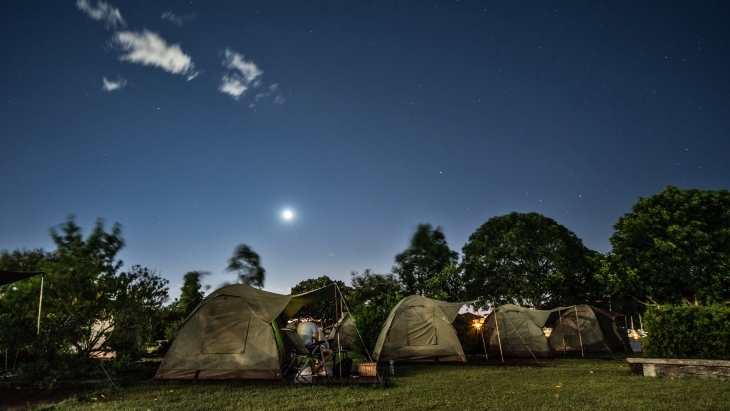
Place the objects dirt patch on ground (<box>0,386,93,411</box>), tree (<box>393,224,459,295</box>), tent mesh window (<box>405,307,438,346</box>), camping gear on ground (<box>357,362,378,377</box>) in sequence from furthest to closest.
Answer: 1. tree (<box>393,224,459,295</box>)
2. tent mesh window (<box>405,307,438,346</box>)
3. camping gear on ground (<box>357,362,378,377</box>)
4. dirt patch on ground (<box>0,386,93,411</box>)

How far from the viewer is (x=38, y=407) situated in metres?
7.49

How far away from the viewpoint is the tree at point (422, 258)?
35.2m

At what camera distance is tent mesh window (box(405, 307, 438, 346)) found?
54.1ft

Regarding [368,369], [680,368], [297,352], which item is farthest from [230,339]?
[680,368]

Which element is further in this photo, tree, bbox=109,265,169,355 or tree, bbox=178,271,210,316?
tree, bbox=178,271,210,316

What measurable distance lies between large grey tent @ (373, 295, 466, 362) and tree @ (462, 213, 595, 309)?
1303cm

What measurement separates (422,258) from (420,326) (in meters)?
19.7

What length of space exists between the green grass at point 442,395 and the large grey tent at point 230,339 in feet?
2.68

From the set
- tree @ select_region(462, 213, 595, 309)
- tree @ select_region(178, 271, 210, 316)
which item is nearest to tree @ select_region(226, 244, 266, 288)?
tree @ select_region(178, 271, 210, 316)

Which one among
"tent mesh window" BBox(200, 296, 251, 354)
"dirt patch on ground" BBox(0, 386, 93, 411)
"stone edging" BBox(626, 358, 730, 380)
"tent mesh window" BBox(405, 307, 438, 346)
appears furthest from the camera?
"tent mesh window" BBox(405, 307, 438, 346)

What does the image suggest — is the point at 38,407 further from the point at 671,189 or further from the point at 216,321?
the point at 671,189

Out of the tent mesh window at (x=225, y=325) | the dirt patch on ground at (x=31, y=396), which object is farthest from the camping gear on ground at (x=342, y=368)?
the dirt patch on ground at (x=31, y=396)

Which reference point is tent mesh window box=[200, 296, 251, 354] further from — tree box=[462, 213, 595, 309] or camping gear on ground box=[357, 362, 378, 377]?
tree box=[462, 213, 595, 309]

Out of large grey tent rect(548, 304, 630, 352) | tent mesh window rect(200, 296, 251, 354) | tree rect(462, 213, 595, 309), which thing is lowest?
large grey tent rect(548, 304, 630, 352)
